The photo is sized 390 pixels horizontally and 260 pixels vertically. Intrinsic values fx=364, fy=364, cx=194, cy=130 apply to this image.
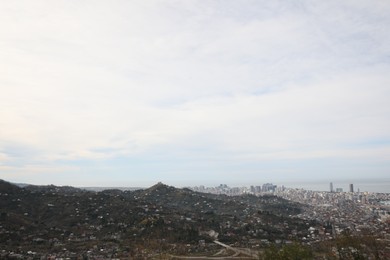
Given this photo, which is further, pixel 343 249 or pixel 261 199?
pixel 261 199

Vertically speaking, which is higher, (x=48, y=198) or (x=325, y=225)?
(x=48, y=198)


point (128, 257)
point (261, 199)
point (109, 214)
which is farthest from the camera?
point (261, 199)

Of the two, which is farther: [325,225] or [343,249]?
[325,225]

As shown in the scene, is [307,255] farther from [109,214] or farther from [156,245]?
[109,214]

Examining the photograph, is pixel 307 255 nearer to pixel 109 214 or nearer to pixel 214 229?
pixel 214 229

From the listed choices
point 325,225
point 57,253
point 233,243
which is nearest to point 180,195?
point 325,225

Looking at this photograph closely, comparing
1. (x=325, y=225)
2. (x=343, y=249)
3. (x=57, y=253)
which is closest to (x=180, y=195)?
(x=325, y=225)

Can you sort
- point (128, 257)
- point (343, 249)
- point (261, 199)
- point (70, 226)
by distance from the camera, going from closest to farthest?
point (343, 249), point (128, 257), point (70, 226), point (261, 199)

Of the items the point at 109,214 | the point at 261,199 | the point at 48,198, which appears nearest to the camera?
the point at 109,214

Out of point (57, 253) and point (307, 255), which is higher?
point (307, 255)
